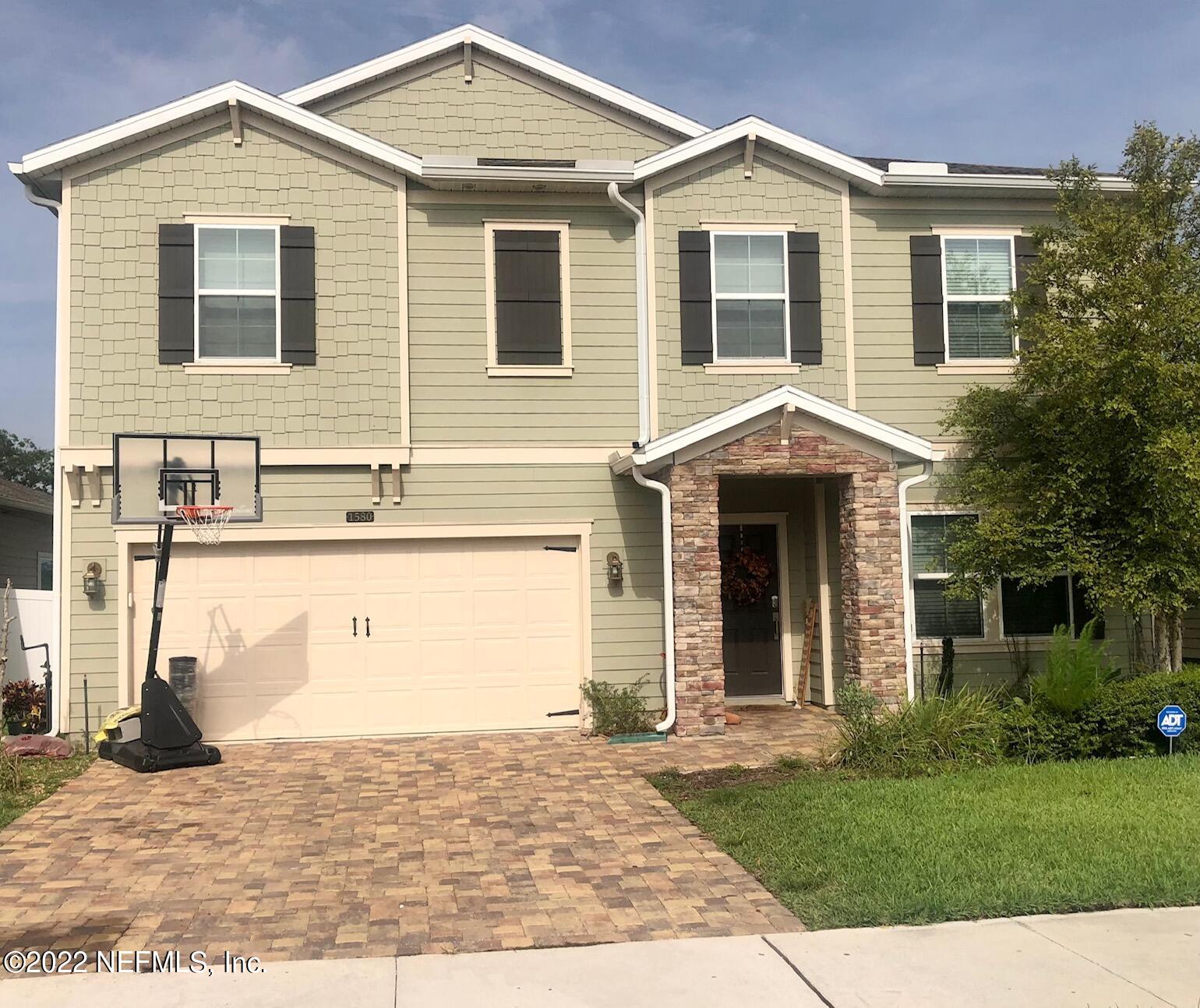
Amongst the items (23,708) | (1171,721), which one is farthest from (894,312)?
(23,708)

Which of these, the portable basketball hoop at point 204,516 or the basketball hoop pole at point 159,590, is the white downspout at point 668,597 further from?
the basketball hoop pole at point 159,590

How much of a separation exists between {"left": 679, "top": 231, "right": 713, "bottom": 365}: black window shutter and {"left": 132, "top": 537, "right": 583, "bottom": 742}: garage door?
2.43 metres

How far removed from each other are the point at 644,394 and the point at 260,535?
4.26 m

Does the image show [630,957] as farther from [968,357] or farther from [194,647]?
[968,357]

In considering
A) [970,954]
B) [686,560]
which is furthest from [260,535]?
[970,954]

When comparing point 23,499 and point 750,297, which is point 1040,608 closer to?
point 750,297

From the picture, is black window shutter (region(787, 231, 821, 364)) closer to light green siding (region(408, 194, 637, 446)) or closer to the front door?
light green siding (region(408, 194, 637, 446))

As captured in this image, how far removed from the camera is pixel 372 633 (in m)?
11.7

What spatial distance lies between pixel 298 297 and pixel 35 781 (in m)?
5.19

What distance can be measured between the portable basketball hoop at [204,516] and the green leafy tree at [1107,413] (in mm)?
7254

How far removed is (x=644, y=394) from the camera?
39.3 ft

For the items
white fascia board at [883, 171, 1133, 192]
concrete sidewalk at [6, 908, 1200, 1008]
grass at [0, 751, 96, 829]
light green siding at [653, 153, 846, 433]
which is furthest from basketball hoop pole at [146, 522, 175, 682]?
white fascia board at [883, 171, 1133, 192]

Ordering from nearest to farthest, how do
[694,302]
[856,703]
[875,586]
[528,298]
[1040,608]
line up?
[856,703]
[875,586]
[528,298]
[694,302]
[1040,608]

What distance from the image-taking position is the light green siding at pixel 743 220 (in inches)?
471
